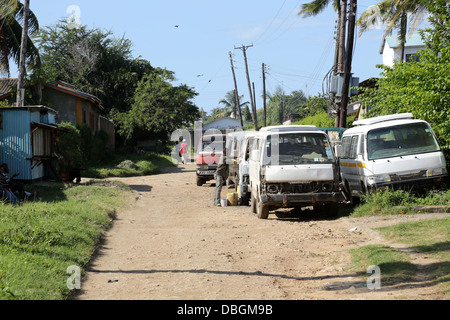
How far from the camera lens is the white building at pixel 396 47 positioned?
175ft

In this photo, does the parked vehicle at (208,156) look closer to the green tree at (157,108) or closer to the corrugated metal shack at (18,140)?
the corrugated metal shack at (18,140)

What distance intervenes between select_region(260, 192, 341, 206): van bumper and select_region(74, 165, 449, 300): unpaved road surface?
50cm

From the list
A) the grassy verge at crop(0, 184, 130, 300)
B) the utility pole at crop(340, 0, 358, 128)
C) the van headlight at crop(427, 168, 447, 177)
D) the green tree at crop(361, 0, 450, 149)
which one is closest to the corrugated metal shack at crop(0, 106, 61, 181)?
the grassy verge at crop(0, 184, 130, 300)

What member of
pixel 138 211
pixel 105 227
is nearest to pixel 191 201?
pixel 138 211

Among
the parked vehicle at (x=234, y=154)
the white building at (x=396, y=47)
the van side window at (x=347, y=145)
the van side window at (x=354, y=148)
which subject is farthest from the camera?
the white building at (x=396, y=47)

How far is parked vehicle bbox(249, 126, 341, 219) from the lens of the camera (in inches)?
511

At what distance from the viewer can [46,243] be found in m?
9.00

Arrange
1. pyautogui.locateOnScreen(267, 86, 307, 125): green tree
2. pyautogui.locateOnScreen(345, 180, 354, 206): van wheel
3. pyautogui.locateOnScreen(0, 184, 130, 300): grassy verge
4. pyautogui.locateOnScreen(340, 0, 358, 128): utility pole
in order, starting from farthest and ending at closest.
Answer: pyautogui.locateOnScreen(267, 86, 307, 125): green tree, pyautogui.locateOnScreen(340, 0, 358, 128): utility pole, pyautogui.locateOnScreen(345, 180, 354, 206): van wheel, pyautogui.locateOnScreen(0, 184, 130, 300): grassy verge

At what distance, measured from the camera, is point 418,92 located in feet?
47.2

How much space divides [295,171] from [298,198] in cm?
64

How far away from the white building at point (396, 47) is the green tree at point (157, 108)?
1998 centimetres

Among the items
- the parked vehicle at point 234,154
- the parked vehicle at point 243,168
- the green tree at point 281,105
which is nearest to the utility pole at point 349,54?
the parked vehicle at point 234,154

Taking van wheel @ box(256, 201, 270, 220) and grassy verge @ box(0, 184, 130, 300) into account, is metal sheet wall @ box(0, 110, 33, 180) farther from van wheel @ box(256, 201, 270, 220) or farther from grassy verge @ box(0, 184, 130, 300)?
van wheel @ box(256, 201, 270, 220)
